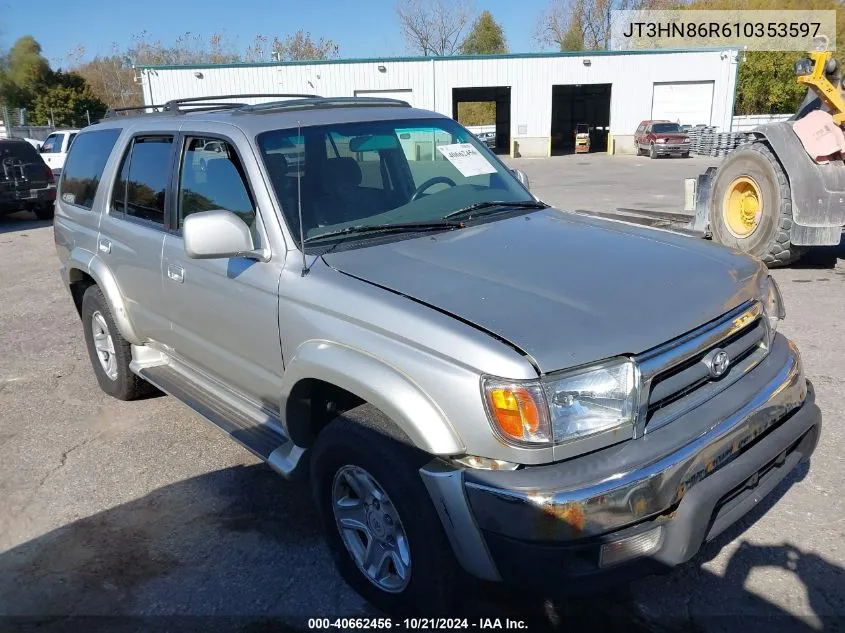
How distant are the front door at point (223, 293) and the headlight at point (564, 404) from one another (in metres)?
1.22

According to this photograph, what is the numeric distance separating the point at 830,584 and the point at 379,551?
1.83m

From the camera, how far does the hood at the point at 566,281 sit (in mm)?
2309

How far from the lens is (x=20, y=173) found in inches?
574

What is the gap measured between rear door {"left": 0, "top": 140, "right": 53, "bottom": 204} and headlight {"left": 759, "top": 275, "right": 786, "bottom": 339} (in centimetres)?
1529

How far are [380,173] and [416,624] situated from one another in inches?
86.6

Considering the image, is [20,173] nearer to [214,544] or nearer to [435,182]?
[435,182]

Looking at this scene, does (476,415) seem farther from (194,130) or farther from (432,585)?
(194,130)

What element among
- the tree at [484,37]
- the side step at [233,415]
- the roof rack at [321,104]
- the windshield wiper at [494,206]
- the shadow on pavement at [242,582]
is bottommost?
the shadow on pavement at [242,582]

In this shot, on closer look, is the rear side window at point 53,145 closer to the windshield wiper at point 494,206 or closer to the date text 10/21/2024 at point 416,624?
the windshield wiper at point 494,206

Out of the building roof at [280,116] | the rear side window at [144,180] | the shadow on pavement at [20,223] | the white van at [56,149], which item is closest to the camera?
the building roof at [280,116]

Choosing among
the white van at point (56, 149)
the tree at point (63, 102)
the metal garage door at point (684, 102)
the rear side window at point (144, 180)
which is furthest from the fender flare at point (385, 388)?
the tree at point (63, 102)

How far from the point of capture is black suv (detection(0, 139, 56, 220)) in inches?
565

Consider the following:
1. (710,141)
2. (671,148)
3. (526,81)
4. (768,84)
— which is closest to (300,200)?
(671,148)

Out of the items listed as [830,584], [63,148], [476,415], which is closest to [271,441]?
[476,415]
